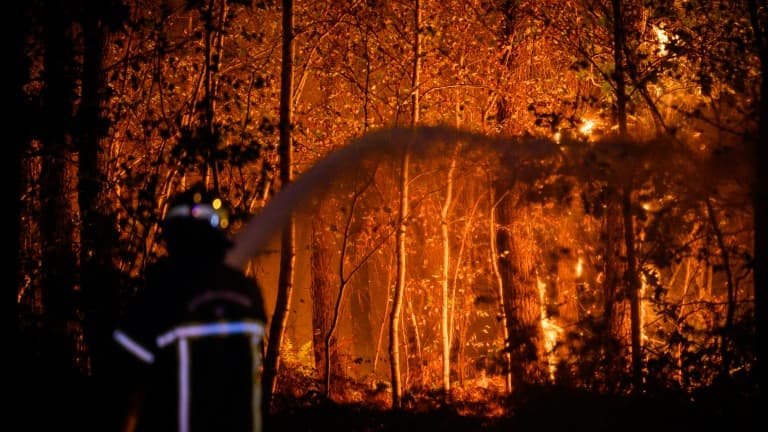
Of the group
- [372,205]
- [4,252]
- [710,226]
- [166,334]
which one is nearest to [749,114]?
[710,226]

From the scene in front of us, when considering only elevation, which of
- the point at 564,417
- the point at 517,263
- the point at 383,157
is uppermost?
the point at 383,157

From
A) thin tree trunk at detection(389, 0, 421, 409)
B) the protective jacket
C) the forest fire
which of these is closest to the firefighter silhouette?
the protective jacket

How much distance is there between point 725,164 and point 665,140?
68 centimetres

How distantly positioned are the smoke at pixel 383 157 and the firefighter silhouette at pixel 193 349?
2220 millimetres

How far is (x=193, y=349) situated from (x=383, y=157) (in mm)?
10442

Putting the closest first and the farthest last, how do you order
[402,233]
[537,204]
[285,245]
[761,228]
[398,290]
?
Answer: [761,228] → [537,204] → [285,245] → [402,233] → [398,290]

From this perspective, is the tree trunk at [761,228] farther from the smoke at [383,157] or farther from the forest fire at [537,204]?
the smoke at [383,157]

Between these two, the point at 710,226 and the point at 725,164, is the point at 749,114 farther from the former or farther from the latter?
the point at 710,226

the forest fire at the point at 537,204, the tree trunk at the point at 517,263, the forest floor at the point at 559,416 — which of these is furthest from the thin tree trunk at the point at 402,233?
the forest floor at the point at 559,416

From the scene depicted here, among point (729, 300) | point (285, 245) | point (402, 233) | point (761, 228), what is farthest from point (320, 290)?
point (761, 228)

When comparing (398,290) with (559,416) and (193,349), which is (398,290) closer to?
(559,416)

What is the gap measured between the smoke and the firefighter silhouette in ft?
7.28

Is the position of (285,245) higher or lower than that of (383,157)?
lower

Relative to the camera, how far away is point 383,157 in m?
13.3
